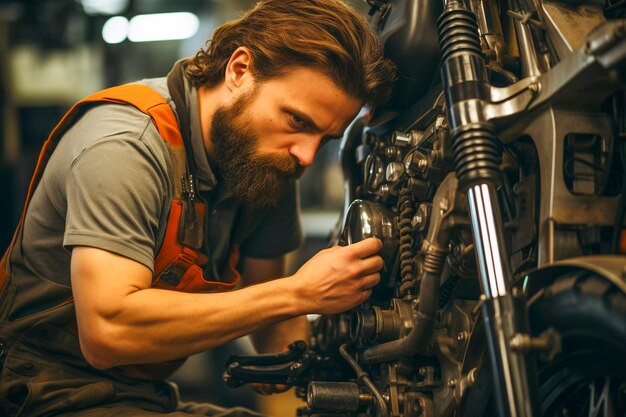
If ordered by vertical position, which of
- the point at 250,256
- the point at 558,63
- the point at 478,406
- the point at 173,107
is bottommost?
the point at 478,406

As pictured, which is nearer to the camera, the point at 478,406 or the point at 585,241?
the point at 585,241

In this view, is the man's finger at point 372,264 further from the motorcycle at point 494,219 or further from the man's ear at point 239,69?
Result: the man's ear at point 239,69

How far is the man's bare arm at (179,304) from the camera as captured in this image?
1.13 metres

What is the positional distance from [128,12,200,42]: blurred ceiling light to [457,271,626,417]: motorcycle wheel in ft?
12.6

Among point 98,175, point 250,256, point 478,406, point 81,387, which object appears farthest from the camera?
point 250,256

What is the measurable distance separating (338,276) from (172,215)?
14.0 inches

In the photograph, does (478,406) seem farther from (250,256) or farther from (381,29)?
(250,256)

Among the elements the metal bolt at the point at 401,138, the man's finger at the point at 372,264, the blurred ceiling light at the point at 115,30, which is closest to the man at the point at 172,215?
the man's finger at the point at 372,264

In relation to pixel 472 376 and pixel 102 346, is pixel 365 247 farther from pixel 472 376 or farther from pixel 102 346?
pixel 102 346

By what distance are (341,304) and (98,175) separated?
518 mm

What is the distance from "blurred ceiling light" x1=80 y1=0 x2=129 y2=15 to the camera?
4062mm

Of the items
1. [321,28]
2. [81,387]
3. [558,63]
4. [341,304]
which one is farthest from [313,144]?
[81,387]

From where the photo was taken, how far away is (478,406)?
3.49ft

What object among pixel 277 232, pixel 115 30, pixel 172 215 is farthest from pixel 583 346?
pixel 115 30
